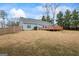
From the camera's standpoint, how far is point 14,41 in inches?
54.3

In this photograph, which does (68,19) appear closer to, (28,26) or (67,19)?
(67,19)

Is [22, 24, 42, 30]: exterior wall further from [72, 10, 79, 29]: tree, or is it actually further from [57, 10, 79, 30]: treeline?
[72, 10, 79, 29]: tree

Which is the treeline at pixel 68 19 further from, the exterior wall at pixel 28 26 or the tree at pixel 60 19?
the exterior wall at pixel 28 26

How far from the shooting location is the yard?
4.48 ft

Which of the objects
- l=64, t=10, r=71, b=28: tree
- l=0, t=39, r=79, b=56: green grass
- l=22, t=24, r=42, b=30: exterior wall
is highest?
l=64, t=10, r=71, b=28: tree

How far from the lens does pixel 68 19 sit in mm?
1399

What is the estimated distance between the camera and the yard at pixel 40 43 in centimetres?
137

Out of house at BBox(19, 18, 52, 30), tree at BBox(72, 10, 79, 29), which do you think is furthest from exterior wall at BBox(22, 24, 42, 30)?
tree at BBox(72, 10, 79, 29)

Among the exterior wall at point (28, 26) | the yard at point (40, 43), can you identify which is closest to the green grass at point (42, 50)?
the yard at point (40, 43)

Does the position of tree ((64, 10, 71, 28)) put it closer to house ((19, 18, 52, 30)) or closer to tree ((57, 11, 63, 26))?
tree ((57, 11, 63, 26))

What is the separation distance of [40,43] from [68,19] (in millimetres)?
305

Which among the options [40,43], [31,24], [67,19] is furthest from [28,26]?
[67,19]

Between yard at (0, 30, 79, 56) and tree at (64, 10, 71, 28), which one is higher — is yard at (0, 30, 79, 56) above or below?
below

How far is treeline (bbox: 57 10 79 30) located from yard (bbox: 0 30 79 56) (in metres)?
0.06
